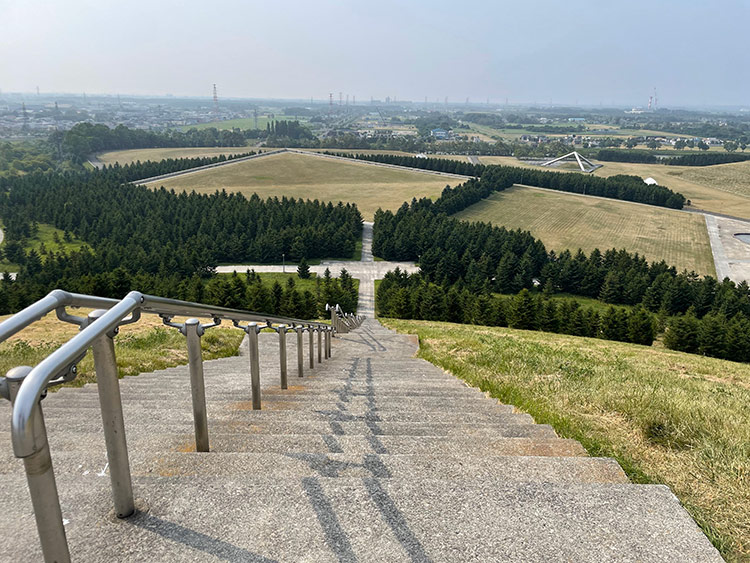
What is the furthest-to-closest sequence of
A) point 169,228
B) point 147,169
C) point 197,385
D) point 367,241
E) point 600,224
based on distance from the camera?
point 147,169, point 600,224, point 367,241, point 169,228, point 197,385

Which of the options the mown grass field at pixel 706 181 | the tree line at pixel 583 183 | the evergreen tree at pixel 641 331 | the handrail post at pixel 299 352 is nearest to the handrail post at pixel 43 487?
the handrail post at pixel 299 352

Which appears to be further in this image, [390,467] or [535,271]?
[535,271]

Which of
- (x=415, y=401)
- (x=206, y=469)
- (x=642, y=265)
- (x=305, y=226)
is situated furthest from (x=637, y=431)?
(x=305, y=226)

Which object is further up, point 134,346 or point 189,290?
point 134,346

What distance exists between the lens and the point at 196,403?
3.35 m

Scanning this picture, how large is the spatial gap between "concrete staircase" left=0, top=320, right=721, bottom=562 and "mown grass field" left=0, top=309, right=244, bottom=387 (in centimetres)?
441

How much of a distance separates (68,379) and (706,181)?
473 feet

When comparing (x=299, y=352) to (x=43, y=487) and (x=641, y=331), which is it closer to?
(x=43, y=487)

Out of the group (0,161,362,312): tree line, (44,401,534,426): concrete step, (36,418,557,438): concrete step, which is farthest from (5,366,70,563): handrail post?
(0,161,362,312): tree line

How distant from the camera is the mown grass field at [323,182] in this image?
294 feet

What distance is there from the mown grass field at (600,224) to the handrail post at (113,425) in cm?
7010

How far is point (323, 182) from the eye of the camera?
10219 centimetres

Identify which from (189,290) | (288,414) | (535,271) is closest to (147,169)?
(189,290)

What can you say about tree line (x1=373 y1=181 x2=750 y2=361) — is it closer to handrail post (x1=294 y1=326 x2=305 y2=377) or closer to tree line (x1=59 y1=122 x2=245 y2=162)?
handrail post (x1=294 y1=326 x2=305 y2=377)
